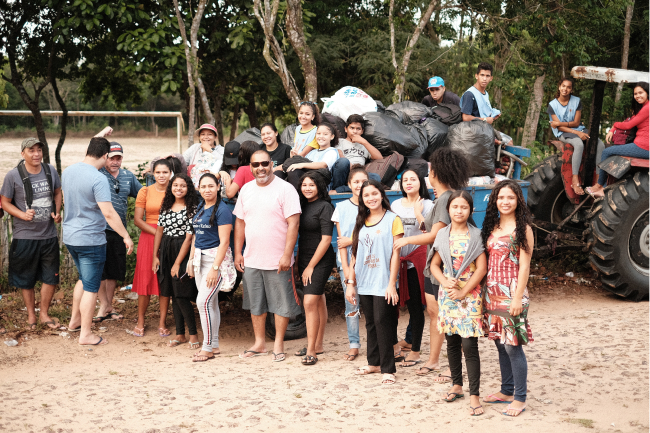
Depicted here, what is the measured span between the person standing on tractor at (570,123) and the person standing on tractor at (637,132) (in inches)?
9.5

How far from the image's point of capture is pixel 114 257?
609 cm

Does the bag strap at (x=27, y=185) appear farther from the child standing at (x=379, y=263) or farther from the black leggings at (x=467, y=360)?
the black leggings at (x=467, y=360)

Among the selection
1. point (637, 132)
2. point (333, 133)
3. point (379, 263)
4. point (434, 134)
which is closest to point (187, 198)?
point (333, 133)

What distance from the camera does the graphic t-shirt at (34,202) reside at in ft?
19.0

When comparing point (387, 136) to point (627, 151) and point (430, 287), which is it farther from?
point (627, 151)

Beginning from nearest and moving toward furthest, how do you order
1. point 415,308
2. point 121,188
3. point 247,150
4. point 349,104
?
point 415,308 → point 247,150 → point 121,188 → point 349,104

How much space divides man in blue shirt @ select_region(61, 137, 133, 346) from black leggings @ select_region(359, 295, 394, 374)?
2.19 metres

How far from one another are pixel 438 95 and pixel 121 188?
356 centimetres

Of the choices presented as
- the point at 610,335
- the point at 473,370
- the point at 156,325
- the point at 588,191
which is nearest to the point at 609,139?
the point at 588,191

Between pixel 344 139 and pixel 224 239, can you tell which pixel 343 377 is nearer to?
pixel 224 239

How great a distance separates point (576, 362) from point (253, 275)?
2.55 metres

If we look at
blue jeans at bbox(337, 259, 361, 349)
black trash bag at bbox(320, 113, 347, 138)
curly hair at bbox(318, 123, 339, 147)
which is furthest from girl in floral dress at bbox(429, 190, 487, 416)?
black trash bag at bbox(320, 113, 347, 138)

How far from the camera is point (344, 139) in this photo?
5.89 metres

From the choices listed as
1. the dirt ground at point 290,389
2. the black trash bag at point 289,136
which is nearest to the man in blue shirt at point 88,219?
the dirt ground at point 290,389
